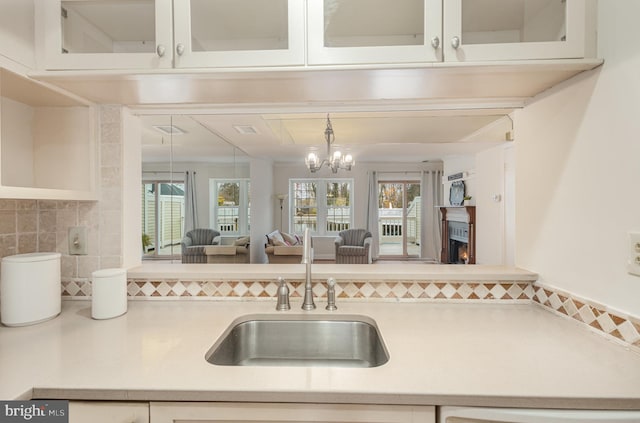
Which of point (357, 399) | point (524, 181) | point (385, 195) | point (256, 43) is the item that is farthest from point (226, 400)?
point (385, 195)

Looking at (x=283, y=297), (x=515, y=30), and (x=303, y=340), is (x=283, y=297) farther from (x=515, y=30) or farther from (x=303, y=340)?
(x=515, y=30)

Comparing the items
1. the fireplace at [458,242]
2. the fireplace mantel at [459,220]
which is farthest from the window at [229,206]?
the fireplace at [458,242]

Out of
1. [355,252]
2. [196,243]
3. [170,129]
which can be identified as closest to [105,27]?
[170,129]

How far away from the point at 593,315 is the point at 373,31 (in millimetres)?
1173

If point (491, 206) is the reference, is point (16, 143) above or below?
above

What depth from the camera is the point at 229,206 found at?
3.34m

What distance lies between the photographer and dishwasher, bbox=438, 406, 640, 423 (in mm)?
Answer: 677

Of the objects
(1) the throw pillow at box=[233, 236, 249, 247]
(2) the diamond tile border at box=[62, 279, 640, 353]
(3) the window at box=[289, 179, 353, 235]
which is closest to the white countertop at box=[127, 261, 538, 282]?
(2) the diamond tile border at box=[62, 279, 640, 353]

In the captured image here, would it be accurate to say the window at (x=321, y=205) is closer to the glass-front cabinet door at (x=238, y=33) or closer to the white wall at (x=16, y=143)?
the white wall at (x=16, y=143)

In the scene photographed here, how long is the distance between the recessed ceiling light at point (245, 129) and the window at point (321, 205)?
13.9 ft

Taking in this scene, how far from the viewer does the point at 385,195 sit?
7.21m

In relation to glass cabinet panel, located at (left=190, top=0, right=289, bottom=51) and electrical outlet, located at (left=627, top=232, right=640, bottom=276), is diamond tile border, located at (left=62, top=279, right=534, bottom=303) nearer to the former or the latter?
electrical outlet, located at (left=627, top=232, right=640, bottom=276)

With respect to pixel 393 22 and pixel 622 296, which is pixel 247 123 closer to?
pixel 393 22

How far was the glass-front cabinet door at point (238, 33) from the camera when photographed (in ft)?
3.13
